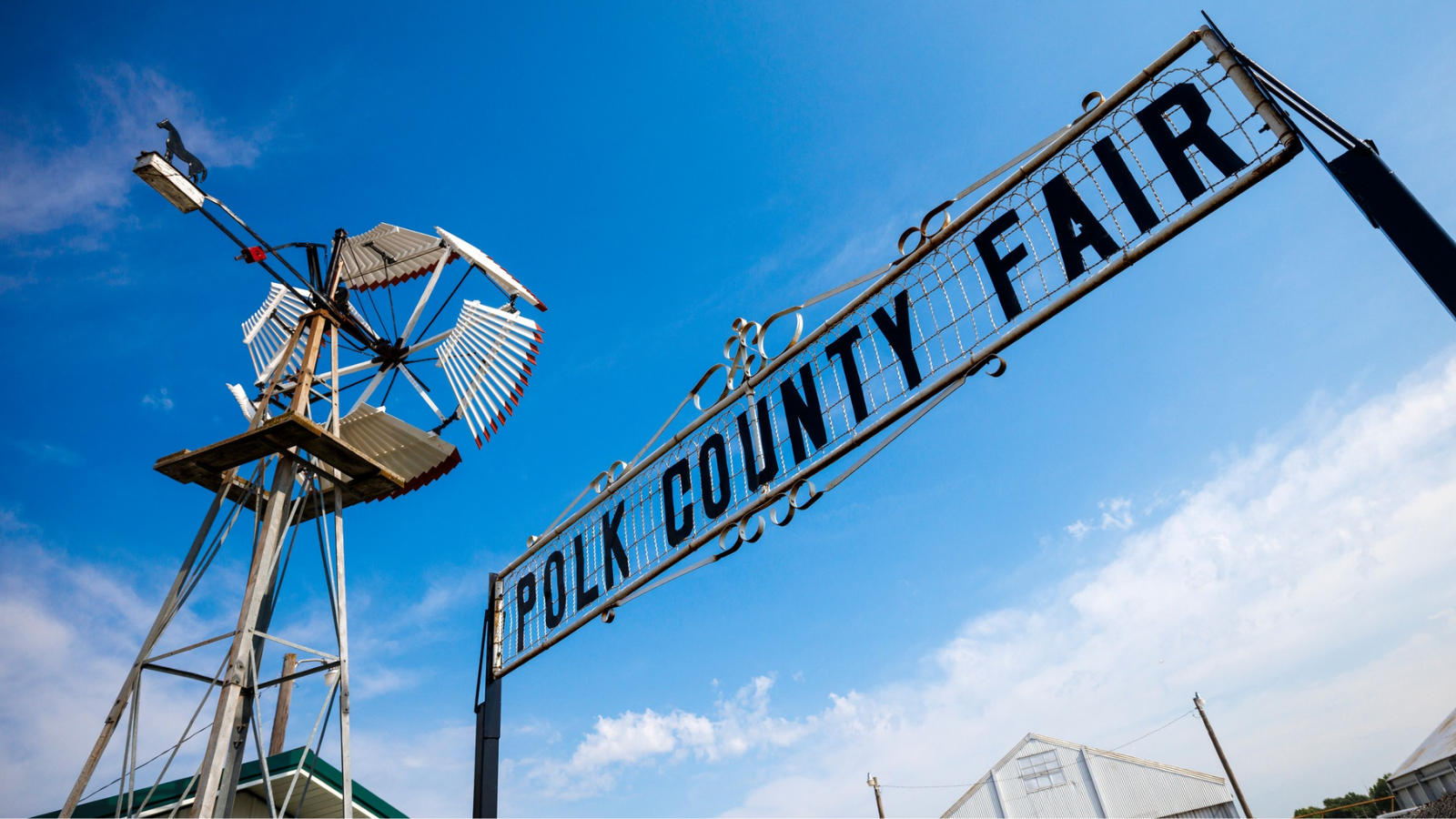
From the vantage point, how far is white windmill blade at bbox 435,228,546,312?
26.2 ft

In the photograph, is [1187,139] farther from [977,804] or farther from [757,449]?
[977,804]

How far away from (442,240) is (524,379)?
2.29 metres

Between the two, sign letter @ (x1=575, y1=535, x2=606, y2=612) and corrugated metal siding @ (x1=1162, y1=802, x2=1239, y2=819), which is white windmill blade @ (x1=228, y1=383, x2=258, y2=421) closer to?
sign letter @ (x1=575, y1=535, x2=606, y2=612)

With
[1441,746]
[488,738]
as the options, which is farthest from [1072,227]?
[1441,746]

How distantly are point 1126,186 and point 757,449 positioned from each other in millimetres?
2799

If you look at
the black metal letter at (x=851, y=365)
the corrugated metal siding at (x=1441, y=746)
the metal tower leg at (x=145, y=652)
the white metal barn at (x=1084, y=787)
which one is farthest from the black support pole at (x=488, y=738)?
the white metal barn at (x=1084, y=787)

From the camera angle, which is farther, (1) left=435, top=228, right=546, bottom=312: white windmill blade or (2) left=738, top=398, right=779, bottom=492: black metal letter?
(1) left=435, top=228, right=546, bottom=312: white windmill blade

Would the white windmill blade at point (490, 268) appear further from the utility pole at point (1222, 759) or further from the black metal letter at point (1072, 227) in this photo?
the utility pole at point (1222, 759)

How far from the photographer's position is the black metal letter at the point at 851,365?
4727 mm

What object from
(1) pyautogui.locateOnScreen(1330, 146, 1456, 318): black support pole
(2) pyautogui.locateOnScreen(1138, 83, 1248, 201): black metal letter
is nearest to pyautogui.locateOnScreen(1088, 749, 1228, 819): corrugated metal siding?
(2) pyautogui.locateOnScreen(1138, 83, 1248, 201): black metal letter

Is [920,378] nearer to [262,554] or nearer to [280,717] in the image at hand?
[262,554]

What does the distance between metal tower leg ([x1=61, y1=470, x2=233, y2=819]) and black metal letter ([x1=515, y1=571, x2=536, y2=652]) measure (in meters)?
2.78

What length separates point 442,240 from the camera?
8.70 metres

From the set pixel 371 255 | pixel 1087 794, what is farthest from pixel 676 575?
pixel 1087 794
